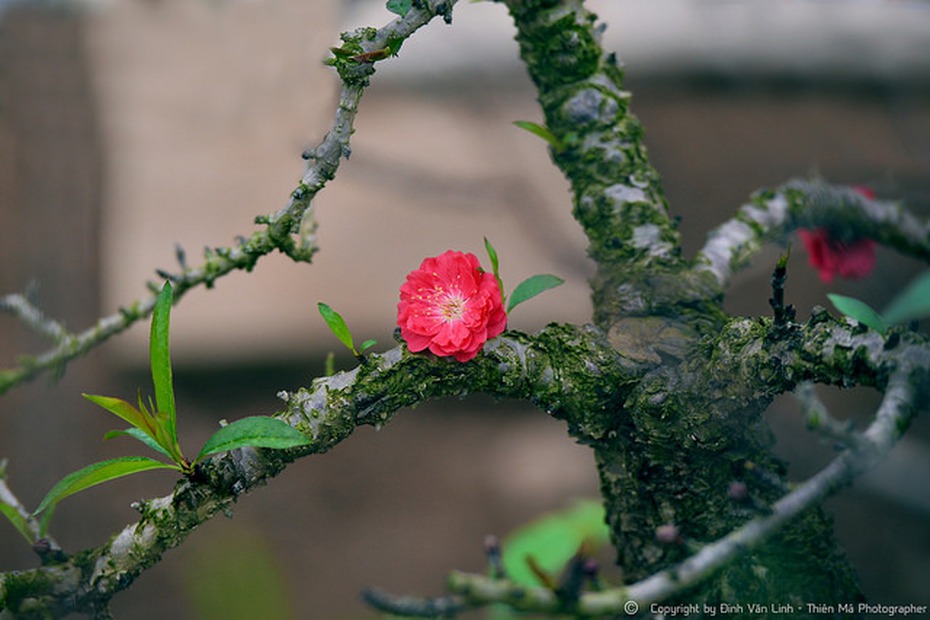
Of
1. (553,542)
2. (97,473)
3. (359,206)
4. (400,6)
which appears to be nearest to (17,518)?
(97,473)

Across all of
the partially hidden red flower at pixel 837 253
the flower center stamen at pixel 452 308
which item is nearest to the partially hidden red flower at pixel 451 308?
the flower center stamen at pixel 452 308

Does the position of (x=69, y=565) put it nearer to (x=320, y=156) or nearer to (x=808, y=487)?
(x=320, y=156)

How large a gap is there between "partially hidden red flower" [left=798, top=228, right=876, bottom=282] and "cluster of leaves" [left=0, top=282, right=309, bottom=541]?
69 cm

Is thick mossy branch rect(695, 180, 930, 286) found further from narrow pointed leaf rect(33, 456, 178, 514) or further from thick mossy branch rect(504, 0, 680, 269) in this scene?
narrow pointed leaf rect(33, 456, 178, 514)

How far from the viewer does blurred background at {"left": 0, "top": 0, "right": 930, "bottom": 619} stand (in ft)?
5.83

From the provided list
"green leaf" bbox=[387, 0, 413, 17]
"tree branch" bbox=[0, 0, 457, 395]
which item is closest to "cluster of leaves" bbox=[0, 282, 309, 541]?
"tree branch" bbox=[0, 0, 457, 395]

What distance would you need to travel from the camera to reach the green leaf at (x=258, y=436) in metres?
0.51

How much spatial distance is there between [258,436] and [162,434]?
0.28ft

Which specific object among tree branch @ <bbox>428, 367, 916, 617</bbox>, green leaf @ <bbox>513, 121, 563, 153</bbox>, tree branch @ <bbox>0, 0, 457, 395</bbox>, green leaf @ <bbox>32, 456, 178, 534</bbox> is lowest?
tree branch @ <bbox>428, 367, 916, 617</bbox>

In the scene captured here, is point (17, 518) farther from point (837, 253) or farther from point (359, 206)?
point (359, 206)

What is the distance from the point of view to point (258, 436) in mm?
514

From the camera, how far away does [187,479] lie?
57 centimetres

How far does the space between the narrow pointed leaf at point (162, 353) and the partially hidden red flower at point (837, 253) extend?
0.72 m

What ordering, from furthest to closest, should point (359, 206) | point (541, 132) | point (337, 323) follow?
point (359, 206) → point (541, 132) → point (337, 323)
